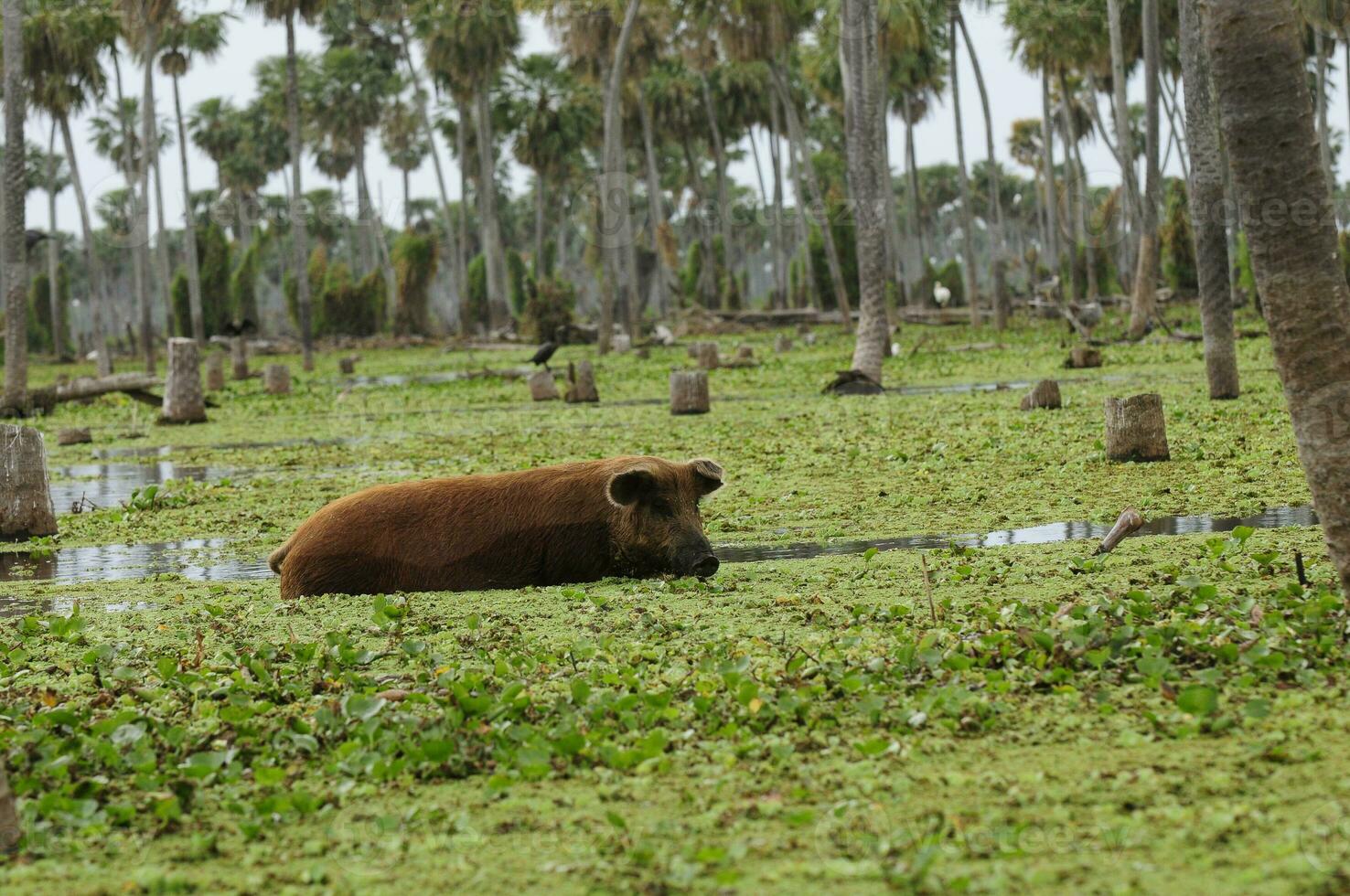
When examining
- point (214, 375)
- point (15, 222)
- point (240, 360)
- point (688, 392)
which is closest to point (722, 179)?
point (240, 360)

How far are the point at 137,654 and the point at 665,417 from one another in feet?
41.9

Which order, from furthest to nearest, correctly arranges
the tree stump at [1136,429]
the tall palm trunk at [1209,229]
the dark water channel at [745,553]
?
the tall palm trunk at [1209,229], the tree stump at [1136,429], the dark water channel at [745,553]

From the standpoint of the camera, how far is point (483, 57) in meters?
49.3

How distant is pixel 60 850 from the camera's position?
4.00 m

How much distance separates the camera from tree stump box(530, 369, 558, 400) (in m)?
23.5

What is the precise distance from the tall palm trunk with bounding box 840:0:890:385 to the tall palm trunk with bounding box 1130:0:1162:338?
592cm

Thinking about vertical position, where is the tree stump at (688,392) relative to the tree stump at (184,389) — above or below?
below

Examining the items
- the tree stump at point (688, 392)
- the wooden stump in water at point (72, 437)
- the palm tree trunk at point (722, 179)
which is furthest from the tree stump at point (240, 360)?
the palm tree trunk at point (722, 179)

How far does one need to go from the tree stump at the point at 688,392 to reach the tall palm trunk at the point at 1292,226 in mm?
13742

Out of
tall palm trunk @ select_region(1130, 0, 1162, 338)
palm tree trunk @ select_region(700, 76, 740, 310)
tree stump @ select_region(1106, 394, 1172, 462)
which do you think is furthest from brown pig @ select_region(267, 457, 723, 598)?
palm tree trunk @ select_region(700, 76, 740, 310)

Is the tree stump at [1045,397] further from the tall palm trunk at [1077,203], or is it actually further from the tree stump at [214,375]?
the tall palm trunk at [1077,203]

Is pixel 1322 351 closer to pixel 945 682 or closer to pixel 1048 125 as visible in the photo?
pixel 945 682

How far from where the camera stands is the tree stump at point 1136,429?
11727mm

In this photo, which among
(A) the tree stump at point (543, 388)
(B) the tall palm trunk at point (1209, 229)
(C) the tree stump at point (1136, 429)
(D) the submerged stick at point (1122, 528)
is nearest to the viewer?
(D) the submerged stick at point (1122, 528)
